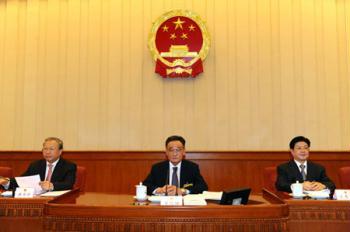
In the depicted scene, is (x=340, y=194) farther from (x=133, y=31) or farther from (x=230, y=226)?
(x=133, y=31)

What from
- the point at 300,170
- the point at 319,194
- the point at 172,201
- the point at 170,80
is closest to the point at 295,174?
the point at 300,170

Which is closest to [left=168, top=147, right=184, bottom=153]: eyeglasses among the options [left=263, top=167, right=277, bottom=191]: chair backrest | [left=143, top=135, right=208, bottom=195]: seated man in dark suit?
[left=143, top=135, right=208, bottom=195]: seated man in dark suit

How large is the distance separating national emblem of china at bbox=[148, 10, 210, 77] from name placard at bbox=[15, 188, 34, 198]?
2973mm

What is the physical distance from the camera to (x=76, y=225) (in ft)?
7.20

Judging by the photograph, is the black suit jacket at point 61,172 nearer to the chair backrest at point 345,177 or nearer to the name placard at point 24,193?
the name placard at point 24,193

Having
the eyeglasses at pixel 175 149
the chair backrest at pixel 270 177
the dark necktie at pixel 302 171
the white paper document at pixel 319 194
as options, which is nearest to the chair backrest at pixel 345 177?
the dark necktie at pixel 302 171

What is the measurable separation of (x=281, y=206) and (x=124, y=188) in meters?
3.46

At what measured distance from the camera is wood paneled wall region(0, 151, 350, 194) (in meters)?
5.20

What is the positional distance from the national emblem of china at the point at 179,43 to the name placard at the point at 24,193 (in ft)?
9.75

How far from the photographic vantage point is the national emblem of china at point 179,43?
5363mm

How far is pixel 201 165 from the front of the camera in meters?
5.30

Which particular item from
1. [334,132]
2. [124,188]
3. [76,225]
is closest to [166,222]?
[76,225]

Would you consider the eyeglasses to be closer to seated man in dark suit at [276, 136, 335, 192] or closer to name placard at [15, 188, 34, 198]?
seated man in dark suit at [276, 136, 335, 192]

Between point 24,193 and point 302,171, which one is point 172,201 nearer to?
point 24,193
